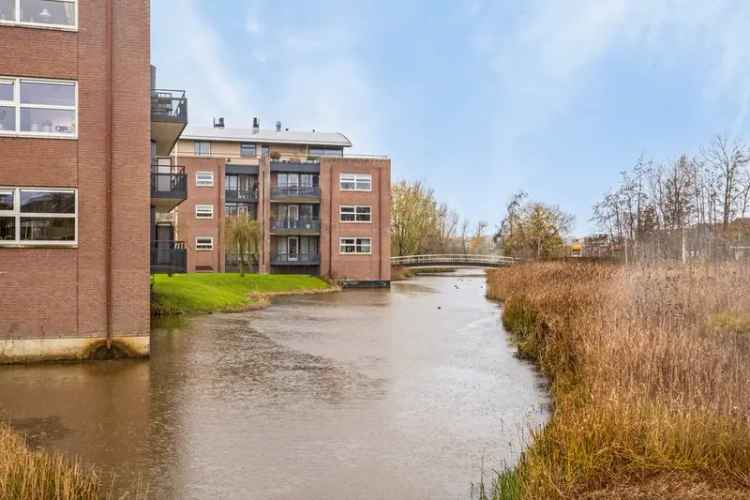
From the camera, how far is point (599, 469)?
673 centimetres

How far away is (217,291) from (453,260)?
39410mm

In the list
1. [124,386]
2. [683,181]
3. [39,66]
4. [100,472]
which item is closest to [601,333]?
[100,472]

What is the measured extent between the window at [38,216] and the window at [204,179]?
3851 cm

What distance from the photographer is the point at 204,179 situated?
52.9 metres

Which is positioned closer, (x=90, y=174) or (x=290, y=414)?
(x=290, y=414)

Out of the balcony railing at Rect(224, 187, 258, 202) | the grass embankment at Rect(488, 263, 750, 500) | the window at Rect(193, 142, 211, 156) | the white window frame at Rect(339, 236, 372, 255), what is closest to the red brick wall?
the grass embankment at Rect(488, 263, 750, 500)

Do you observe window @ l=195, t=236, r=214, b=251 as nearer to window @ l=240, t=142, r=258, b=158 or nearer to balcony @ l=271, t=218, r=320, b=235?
balcony @ l=271, t=218, r=320, b=235

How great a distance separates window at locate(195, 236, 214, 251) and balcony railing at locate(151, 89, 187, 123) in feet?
107

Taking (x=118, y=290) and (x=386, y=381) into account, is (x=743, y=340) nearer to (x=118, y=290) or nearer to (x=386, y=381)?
(x=386, y=381)

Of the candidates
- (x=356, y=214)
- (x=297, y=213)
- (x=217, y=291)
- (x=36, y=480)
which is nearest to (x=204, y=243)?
(x=297, y=213)

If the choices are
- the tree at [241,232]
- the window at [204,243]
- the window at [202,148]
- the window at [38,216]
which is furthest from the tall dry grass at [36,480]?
the window at [202,148]

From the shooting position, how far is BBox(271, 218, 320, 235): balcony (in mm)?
50062

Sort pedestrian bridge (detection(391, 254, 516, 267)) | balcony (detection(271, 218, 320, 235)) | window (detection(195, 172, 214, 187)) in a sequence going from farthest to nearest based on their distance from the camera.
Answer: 1. pedestrian bridge (detection(391, 254, 516, 267))
2. window (detection(195, 172, 214, 187))
3. balcony (detection(271, 218, 320, 235))

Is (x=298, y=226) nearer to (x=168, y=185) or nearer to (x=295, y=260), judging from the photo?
(x=295, y=260)
